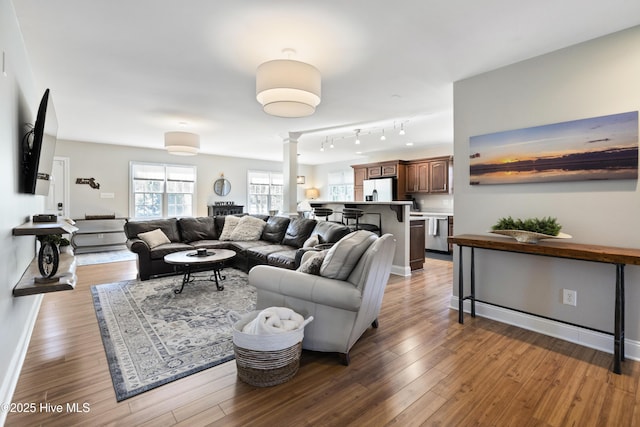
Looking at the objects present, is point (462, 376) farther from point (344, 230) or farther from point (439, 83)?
point (439, 83)

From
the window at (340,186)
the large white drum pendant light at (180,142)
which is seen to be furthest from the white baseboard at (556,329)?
the window at (340,186)

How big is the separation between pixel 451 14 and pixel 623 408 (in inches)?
104

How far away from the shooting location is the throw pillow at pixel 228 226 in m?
5.61

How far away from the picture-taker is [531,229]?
261 cm

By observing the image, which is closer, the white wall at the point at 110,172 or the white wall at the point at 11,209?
the white wall at the point at 11,209

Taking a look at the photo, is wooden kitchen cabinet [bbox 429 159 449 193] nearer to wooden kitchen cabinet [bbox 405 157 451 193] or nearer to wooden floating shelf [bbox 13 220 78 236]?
wooden kitchen cabinet [bbox 405 157 451 193]

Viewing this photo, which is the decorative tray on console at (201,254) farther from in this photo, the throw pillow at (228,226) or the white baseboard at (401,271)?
the white baseboard at (401,271)

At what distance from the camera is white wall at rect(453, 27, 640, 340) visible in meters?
→ 2.37

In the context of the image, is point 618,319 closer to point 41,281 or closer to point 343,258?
point 343,258

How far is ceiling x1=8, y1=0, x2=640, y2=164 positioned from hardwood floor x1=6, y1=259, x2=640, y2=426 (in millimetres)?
2443

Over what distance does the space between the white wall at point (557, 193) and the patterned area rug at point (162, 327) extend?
2.61 m

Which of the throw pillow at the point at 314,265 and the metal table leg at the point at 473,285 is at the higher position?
the throw pillow at the point at 314,265

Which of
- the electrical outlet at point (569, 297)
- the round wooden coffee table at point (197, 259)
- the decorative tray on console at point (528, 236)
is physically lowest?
the electrical outlet at point (569, 297)

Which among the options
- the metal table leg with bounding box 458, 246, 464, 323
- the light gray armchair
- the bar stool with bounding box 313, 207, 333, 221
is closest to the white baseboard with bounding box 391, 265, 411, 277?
the bar stool with bounding box 313, 207, 333, 221
